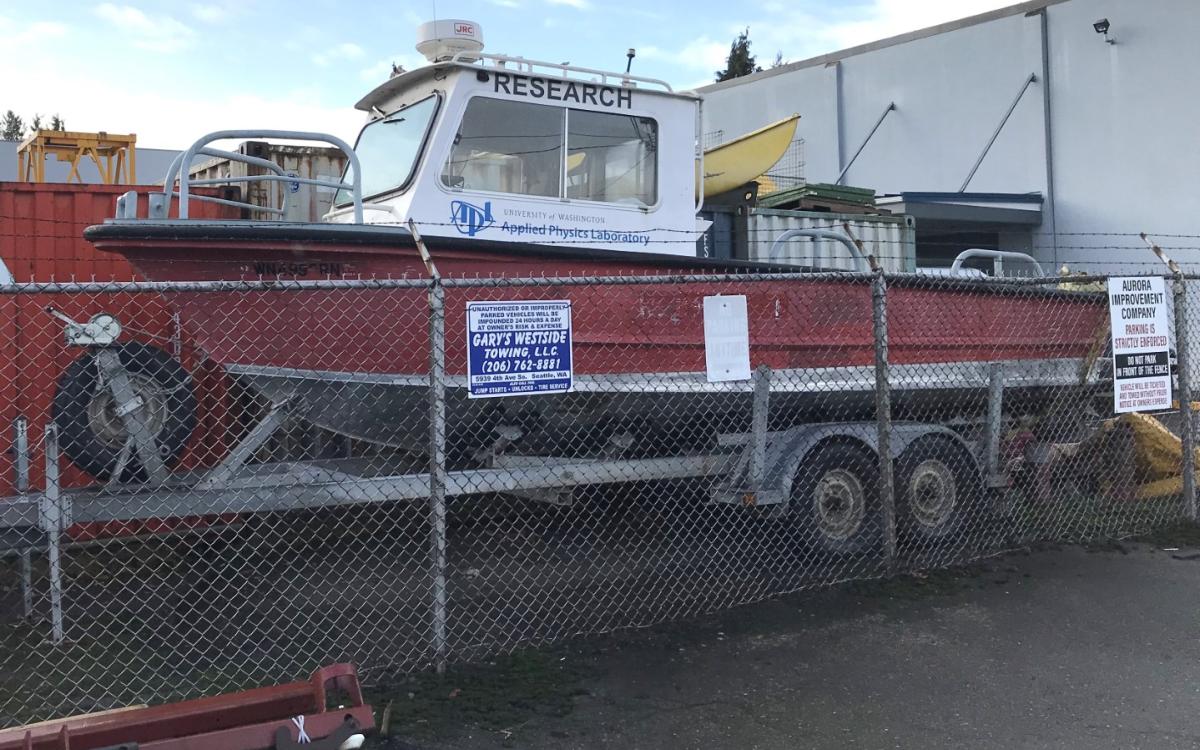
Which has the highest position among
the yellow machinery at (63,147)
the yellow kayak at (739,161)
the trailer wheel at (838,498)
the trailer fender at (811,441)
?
the yellow machinery at (63,147)

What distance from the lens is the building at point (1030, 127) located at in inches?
621

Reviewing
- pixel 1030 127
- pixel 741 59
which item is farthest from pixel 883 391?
pixel 741 59

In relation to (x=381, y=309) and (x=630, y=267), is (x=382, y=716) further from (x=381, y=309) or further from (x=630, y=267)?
(x=630, y=267)

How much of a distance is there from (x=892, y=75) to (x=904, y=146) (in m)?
1.42

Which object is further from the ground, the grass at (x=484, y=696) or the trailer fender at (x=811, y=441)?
the trailer fender at (x=811, y=441)

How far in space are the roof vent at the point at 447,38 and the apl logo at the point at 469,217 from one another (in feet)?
3.29

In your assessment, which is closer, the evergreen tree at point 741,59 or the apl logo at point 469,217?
the apl logo at point 469,217

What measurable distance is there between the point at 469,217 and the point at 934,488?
140 inches

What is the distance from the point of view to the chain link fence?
4.82 meters

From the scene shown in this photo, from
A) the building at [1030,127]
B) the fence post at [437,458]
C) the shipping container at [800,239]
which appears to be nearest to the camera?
the fence post at [437,458]

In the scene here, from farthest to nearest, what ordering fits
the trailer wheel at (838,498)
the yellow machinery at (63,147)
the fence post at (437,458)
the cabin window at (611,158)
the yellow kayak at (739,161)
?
1. the yellow machinery at (63,147)
2. the yellow kayak at (739,161)
3. the cabin window at (611,158)
4. the trailer wheel at (838,498)
5. the fence post at (437,458)

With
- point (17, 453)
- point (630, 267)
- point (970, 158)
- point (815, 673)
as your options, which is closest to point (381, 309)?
point (630, 267)

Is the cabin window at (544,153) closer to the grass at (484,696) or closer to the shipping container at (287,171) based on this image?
the grass at (484,696)

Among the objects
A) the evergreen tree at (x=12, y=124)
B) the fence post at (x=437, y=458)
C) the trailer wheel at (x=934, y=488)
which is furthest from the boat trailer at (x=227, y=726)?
the evergreen tree at (x=12, y=124)
